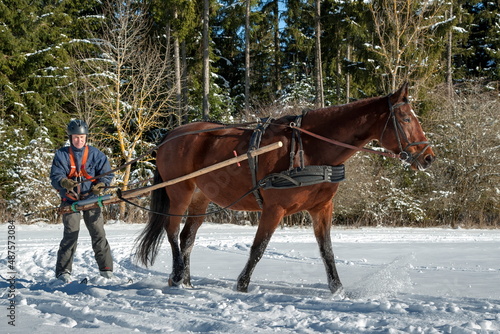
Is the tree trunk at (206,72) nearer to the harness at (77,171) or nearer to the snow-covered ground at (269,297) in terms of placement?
the snow-covered ground at (269,297)

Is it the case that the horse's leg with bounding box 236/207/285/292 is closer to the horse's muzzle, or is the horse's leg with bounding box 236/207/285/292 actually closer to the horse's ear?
the horse's muzzle

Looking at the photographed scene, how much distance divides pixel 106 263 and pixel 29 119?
58.2 feet

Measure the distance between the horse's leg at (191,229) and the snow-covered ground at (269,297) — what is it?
0.28m

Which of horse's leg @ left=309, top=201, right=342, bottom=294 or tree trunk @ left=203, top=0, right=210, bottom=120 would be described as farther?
tree trunk @ left=203, top=0, right=210, bottom=120

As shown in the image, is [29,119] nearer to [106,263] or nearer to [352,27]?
[352,27]

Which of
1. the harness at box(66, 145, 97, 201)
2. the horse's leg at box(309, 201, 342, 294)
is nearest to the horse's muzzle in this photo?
the horse's leg at box(309, 201, 342, 294)

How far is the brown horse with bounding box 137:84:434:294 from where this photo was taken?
479 cm

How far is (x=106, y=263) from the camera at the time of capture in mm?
6223

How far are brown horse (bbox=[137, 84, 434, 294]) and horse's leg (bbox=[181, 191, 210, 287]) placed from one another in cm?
2

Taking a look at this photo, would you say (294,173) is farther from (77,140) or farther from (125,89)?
(125,89)

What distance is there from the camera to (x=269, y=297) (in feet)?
15.2

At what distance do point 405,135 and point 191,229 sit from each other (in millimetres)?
2893

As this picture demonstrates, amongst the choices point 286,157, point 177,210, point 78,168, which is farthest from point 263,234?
point 78,168

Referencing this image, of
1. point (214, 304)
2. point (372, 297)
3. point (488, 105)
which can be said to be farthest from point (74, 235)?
point (488, 105)
